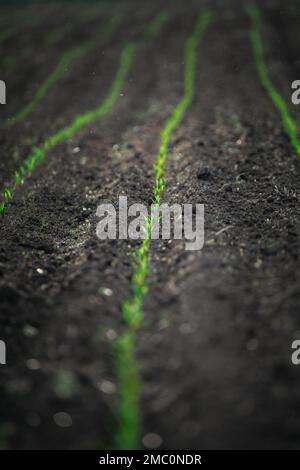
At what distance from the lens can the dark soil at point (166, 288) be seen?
1857 mm

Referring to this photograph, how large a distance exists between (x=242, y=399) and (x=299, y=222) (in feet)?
5.40

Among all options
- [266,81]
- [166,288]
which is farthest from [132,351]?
[266,81]

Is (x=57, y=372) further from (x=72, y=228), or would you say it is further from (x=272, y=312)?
(x=72, y=228)

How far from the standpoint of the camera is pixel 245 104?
561cm

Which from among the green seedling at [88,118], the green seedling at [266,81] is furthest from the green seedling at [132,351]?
the green seedling at [266,81]

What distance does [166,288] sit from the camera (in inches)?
102

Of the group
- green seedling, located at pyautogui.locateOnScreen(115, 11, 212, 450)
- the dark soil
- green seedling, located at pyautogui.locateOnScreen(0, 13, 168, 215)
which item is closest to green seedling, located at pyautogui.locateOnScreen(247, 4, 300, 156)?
the dark soil

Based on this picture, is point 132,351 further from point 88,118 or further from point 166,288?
point 88,118

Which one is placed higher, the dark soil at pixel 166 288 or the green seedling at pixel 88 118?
the green seedling at pixel 88 118

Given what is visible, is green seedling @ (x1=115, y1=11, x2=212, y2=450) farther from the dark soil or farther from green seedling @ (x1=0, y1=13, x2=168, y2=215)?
green seedling @ (x1=0, y1=13, x2=168, y2=215)

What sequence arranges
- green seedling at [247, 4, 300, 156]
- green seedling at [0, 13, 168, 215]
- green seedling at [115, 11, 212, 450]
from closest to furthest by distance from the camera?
1. green seedling at [115, 11, 212, 450]
2. green seedling at [0, 13, 168, 215]
3. green seedling at [247, 4, 300, 156]

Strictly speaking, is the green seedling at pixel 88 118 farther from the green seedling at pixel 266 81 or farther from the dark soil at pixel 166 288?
the green seedling at pixel 266 81

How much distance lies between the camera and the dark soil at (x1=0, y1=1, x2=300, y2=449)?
186 centimetres
